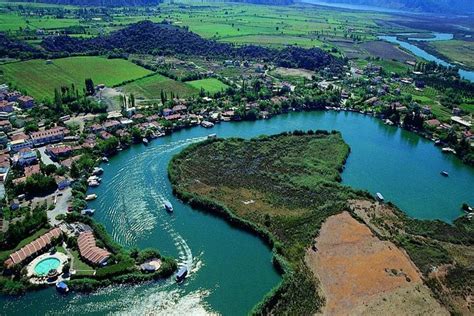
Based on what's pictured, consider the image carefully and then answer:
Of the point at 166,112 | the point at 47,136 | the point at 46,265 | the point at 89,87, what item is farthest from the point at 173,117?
the point at 46,265

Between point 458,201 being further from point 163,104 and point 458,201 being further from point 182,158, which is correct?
point 163,104

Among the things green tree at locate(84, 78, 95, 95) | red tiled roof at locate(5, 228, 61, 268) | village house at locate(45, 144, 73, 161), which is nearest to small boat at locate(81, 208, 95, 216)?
red tiled roof at locate(5, 228, 61, 268)

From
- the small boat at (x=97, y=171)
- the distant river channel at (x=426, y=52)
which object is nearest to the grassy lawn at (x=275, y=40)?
the distant river channel at (x=426, y=52)

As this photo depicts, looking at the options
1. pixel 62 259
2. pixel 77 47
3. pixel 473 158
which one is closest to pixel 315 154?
pixel 473 158

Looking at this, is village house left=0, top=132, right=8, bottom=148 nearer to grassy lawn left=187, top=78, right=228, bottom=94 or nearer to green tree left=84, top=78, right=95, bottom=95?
green tree left=84, top=78, right=95, bottom=95

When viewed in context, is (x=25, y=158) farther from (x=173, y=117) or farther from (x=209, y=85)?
(x=209, y=85)

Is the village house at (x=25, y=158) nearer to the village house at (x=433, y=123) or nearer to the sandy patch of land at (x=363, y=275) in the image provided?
the sandy patch of land at (x=363, y=275)
